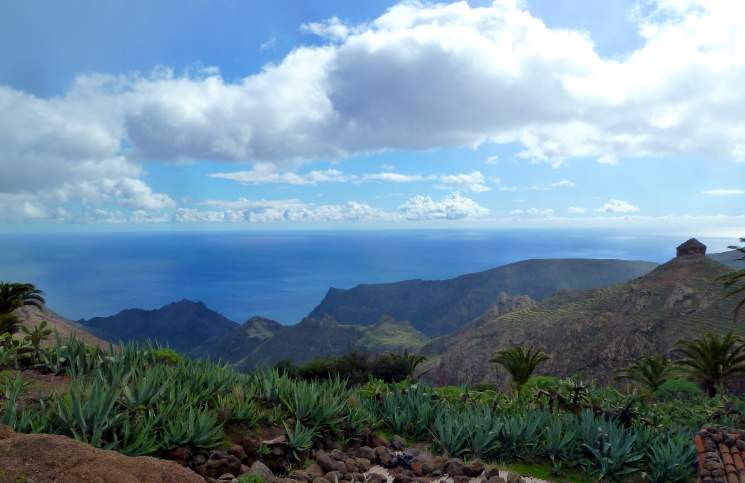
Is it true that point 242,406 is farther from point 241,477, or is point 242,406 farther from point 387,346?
point 387,346

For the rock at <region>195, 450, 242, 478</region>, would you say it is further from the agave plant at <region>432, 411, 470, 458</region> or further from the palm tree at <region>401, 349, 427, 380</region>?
the palm tree at <region>401, 349, 427, 380</region>

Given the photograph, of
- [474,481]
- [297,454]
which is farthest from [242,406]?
[474,481]

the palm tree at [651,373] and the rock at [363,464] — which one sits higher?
the rock at [363,464]

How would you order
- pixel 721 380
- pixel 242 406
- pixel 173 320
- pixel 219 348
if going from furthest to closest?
pixel 173 320
pixel 219 348
pixel 721 380
pixel 242 406

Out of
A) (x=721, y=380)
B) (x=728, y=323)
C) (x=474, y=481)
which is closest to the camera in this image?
(x=474, y=481)

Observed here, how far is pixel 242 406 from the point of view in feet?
24.2

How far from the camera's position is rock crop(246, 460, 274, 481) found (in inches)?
227

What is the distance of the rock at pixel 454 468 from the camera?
6.87 metres

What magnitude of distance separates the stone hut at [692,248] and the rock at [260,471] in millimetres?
79123

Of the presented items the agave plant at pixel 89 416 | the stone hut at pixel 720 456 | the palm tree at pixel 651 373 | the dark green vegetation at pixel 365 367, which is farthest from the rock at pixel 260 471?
the dark green vegetation at pixel 365 367

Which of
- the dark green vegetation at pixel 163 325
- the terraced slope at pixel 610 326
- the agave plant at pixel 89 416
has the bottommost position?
the dark green vegetation at pixel 163 325

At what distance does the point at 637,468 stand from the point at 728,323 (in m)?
51.7

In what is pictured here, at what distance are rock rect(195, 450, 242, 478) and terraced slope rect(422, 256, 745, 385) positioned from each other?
1686 inches

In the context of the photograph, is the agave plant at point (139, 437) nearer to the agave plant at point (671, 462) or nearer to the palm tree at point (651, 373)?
the agave plant at point (671, 462)
